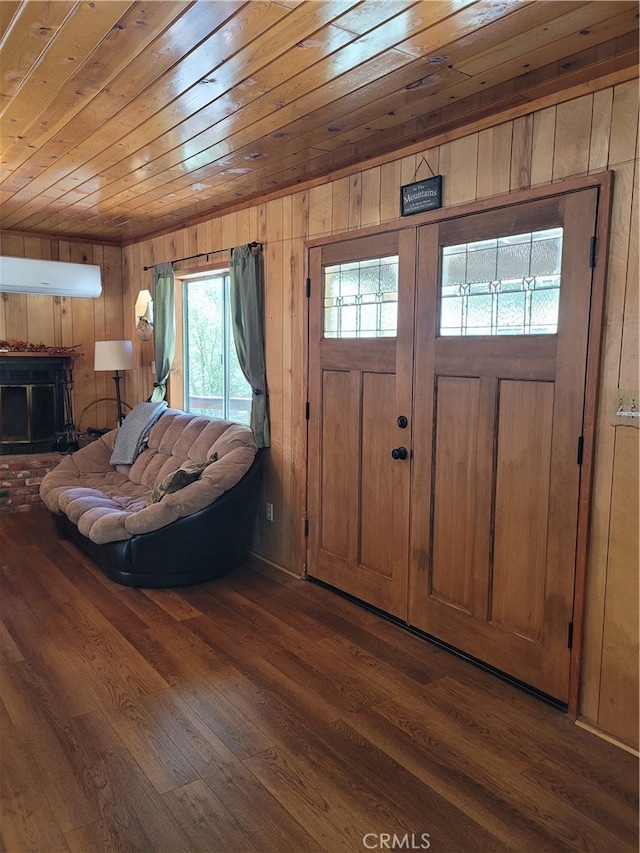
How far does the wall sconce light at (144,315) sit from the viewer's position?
5.52 metres

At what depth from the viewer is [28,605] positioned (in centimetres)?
347

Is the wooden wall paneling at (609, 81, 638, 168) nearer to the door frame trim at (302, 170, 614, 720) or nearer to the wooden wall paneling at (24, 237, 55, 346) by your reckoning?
the door frame trim at (302, 170, 614, 720)

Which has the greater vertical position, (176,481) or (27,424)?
(27,424)

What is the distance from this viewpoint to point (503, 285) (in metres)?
→ 2.64

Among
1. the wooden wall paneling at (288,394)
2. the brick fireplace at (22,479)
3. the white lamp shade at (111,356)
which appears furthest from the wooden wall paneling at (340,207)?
the brick fireplace at (22,479)

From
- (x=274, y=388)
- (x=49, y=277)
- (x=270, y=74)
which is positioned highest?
(x=270, y=74)

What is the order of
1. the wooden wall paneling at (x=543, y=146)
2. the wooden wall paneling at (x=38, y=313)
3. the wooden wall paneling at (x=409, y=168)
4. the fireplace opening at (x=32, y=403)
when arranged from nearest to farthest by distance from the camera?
the wooden wall paneling at (x=543, y=146)
the wooden wall paneling at (x=409, y=168)
the fireplace opening at (x=32, y=403)
the wooden wall paneling at (x=38, y=313)

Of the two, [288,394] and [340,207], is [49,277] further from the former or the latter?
[340,207]

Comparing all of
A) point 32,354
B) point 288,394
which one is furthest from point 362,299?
point 32,354

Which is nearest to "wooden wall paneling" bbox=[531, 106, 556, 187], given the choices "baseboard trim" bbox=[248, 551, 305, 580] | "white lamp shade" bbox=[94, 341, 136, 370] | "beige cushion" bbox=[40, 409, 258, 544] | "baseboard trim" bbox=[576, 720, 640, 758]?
"baseboard trim" bbox=[576, 720, 640, 758]

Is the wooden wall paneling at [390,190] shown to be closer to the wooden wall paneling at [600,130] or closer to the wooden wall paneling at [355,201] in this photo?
the wooden wall paneling at [355,201]

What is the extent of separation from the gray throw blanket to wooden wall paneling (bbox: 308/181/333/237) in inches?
90.7

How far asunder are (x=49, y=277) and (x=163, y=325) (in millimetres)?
1231

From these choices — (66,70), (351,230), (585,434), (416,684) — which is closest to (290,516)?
(416,684)
